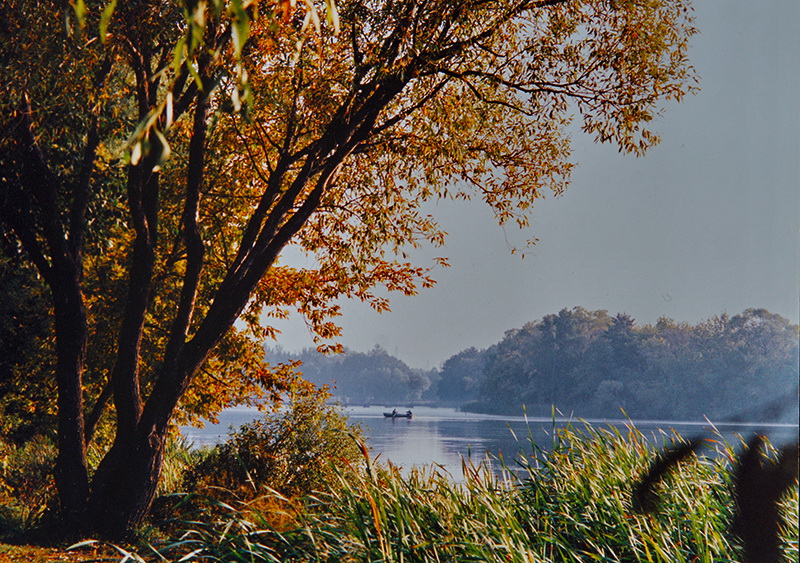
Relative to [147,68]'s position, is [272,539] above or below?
below

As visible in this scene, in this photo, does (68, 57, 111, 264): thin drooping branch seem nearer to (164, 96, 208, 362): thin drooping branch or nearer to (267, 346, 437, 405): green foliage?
(164, 96, 208, 362): thin drooping branch

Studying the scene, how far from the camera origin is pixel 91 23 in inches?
350

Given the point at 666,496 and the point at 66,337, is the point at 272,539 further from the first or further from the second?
the point at 66,337

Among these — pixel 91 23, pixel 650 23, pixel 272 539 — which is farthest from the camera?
pixel 650 23

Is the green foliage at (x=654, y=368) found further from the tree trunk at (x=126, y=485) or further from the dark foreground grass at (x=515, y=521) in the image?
the dark foreground grass at (x=515, y=521)

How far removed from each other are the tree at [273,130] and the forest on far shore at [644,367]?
29.6 metres

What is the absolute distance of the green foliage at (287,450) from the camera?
11438mm

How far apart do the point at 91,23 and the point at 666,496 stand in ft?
25.5

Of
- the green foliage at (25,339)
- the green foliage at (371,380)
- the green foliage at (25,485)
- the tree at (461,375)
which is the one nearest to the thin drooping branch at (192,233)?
the green foliage at (25,485)

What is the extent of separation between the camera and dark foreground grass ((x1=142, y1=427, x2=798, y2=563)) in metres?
4.62

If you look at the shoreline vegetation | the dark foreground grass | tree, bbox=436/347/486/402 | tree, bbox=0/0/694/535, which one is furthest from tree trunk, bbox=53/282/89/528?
tree, bbox=436/347/486/402

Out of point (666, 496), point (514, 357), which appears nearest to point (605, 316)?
point (514, 357)

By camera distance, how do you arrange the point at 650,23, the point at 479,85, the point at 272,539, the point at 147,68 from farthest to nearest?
the point at 479,85 → the point at 147,68 → the point at 650,23 → the point at 272,539

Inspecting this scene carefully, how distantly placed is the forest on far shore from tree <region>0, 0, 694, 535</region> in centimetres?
2965
